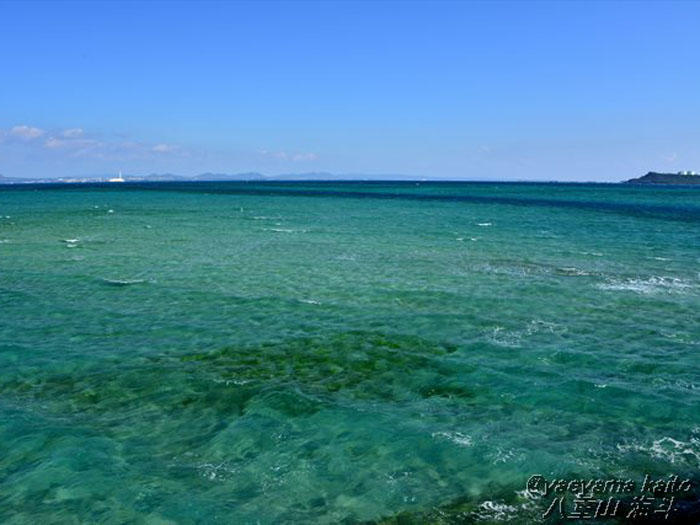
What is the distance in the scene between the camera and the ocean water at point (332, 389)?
10070 millimetres

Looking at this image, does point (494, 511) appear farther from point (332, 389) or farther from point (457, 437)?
point (332, 389)

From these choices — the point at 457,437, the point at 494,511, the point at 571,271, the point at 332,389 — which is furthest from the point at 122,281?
the point at 571,271

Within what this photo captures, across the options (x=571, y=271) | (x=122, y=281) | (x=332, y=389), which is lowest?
(x=332, y=389)

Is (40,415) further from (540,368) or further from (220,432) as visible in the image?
(540,368)

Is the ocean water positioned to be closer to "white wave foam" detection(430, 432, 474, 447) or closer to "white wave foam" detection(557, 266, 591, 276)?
"white wave foam" detection(430, 432, 474, 447)

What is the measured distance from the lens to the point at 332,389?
577 inches

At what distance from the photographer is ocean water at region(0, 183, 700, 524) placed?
10070 mm

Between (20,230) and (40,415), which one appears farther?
(20,230)

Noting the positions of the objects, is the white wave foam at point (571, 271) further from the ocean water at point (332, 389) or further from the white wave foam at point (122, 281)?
the white wave foam at point (122, 281)

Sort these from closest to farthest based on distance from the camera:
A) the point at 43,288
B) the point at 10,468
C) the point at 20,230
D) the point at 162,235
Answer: the point at 10,468, the point at 43,288, the point at 162,235, the point at 20,230

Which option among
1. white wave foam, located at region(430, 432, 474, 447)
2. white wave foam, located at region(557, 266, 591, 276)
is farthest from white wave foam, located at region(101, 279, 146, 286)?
white wave foam, located at region(557, 266, 591, 276)

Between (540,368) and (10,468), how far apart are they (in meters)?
13.5

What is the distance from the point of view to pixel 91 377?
15.3 meters

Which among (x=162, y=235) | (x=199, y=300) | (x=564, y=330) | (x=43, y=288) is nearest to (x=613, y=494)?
(x=564, y=330)
